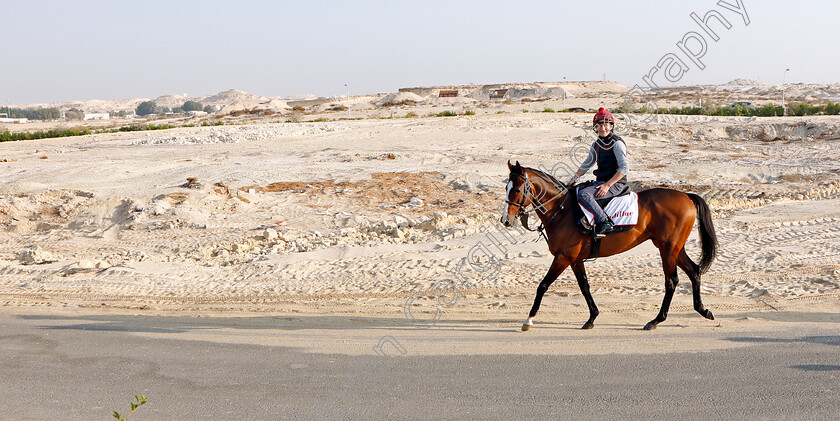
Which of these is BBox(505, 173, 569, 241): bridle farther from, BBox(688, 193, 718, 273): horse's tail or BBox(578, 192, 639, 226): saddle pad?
BBox(688, 193, 718, 273): horse's tail

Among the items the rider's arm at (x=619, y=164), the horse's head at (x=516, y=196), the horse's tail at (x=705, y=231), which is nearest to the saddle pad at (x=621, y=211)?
the rider's arm at (x=619, y=164)

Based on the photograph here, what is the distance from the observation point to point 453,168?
2028cm

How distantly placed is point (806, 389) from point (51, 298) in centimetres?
1071

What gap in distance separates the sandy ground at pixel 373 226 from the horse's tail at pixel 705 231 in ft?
2.55

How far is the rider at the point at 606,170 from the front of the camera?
297 inches

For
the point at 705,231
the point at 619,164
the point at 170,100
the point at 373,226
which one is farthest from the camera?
the point at 170,100

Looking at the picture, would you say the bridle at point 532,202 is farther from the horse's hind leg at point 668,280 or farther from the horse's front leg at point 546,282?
the horse's hind leg at point 668,280

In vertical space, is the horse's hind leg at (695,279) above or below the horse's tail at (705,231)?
below

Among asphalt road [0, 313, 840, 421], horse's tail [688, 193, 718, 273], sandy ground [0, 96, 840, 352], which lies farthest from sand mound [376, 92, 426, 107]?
asphalt road [0, 313, 840, 421]

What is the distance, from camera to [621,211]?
760cm

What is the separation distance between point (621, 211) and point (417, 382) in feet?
11.0

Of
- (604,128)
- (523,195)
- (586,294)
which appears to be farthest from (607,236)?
(604,128)

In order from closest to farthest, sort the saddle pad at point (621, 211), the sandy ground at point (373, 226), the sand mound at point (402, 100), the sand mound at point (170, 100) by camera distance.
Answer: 1. the saddle pad at point (621, 211)
2. the sandy ground at point (373, 226)
3. the sand mound at point (402, 100)
4. the sand mound at point (170, 100)

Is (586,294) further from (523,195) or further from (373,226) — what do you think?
(373,226)
